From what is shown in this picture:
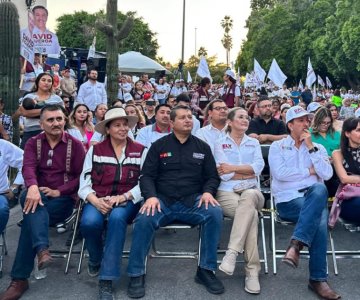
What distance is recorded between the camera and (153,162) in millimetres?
4641

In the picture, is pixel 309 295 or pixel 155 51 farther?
pixel 155 51

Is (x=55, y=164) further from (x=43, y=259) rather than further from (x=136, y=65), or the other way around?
(x=136, y=65)

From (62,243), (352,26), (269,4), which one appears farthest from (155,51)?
(62,243)

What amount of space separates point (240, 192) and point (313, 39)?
4726 centimetres

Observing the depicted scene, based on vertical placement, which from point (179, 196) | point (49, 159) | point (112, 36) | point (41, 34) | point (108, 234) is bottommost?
point (108, 234)

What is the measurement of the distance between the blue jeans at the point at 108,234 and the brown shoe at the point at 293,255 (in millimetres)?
1420

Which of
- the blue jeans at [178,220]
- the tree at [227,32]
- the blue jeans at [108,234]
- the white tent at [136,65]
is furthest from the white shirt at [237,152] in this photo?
the tree at [227,32]

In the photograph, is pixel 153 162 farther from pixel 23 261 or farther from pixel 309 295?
pixel 309 295

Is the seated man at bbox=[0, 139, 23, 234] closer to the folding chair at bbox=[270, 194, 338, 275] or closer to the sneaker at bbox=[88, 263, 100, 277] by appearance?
the sneaker at bbox=[88, 263, 100, 277]

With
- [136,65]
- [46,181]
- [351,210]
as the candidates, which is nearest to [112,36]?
[46,181]

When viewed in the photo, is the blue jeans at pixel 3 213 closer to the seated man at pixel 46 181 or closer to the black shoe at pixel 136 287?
the seated man at pixel 46 181

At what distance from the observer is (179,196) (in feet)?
15.1

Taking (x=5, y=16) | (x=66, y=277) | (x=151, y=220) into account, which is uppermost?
(x=5, y=16)

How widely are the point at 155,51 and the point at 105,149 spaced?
61.7m
